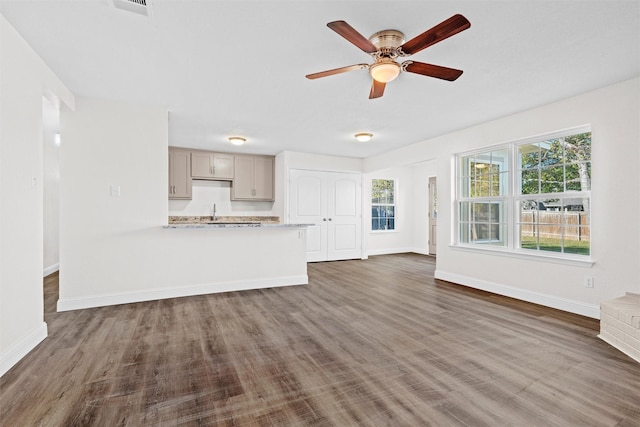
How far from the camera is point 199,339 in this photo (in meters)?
2.65

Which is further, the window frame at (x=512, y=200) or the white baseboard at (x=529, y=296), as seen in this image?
the window frame at (x=512, y=200)

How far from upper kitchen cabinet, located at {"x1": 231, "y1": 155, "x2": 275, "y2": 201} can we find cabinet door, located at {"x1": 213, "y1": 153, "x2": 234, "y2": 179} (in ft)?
0.42

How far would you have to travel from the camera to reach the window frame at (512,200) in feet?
11.4

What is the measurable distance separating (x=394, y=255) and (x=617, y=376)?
595cm

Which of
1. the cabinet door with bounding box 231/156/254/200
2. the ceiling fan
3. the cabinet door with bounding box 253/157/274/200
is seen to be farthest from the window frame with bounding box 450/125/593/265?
the cabinet door with bounding box 231/156/254/200

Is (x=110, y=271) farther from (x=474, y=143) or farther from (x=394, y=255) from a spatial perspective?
(x=394, y=255)

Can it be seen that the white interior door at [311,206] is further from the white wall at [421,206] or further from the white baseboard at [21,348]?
the white baseboard at [21,348]

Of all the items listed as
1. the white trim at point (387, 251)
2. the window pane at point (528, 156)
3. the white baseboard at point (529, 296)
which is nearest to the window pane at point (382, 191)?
the white trim at point (387, 251)

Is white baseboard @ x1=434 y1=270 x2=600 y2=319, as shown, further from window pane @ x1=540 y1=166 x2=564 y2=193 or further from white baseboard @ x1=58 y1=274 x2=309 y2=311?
white baseboard @ x1=58 y1=274 x2=309 y2=311

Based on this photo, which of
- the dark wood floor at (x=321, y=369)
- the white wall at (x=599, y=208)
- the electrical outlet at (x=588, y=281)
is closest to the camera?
the dark wood floor at (x=321, y=369)

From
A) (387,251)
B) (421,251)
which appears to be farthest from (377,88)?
(421,251)

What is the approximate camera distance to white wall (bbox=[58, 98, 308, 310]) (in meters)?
3.44

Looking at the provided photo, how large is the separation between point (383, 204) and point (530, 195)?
4.40m

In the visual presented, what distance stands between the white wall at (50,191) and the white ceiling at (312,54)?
9.56ft
